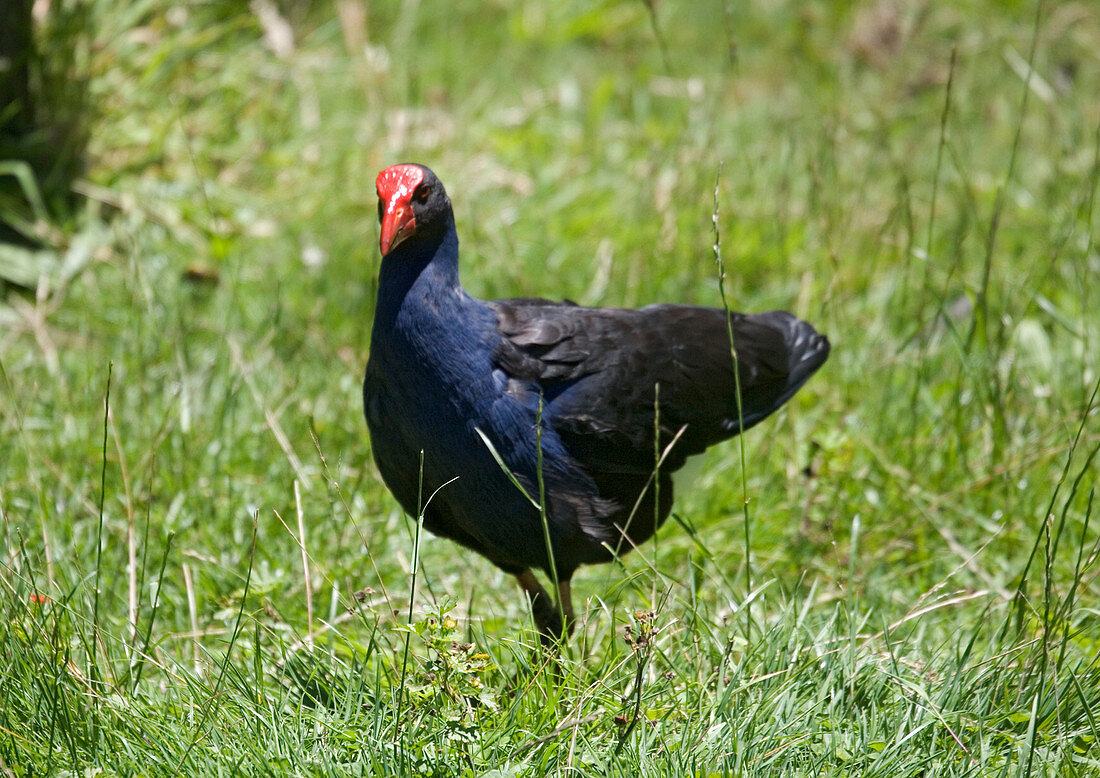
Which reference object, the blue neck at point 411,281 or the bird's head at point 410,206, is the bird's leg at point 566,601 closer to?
the blue neck at point 411,281

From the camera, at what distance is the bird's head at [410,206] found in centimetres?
221

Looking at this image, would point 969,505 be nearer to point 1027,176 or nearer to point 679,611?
point 679,611

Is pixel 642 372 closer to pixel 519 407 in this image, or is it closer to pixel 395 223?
pixel 519 407

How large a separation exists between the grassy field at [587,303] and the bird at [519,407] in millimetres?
180

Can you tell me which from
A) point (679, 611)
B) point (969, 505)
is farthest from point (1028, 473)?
point (679, 611)

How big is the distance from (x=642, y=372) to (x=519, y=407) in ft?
1.24

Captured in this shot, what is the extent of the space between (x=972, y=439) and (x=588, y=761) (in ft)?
→ 5.69

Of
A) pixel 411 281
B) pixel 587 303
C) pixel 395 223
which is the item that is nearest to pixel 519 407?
pixel 411 281

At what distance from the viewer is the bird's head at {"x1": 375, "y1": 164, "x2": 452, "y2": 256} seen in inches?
86.8

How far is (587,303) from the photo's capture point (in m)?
3.90

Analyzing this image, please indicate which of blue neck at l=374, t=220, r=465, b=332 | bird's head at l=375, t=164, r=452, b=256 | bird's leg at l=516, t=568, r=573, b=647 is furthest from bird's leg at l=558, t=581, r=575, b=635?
bird's head at l=375, t=164, r=452, b=256

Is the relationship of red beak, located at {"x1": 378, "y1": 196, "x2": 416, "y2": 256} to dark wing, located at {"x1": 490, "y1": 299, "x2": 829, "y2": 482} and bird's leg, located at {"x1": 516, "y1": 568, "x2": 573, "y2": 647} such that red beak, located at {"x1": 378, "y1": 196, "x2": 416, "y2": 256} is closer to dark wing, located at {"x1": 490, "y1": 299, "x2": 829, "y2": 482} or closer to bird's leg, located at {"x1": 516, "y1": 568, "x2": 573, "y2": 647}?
dark wing, located at {"x1": 490, "y1": 299, "x2": 829, "y2": 482}

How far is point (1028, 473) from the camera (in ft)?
9.92

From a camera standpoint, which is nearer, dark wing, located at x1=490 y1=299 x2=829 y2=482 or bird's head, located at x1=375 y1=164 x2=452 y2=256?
bird's head, located at x1=375 y1=164 x2=452 y2=256
